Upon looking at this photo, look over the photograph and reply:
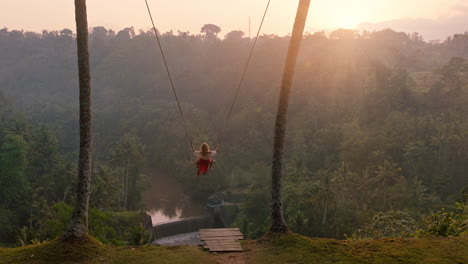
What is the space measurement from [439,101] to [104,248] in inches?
2174

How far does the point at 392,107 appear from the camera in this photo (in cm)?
5597

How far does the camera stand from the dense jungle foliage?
36.7 meters

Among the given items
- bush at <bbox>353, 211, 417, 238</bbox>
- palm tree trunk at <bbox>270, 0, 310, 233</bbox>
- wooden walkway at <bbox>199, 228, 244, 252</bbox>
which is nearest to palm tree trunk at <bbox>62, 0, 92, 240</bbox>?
wooden walkway at <bbox>199, 228, 244, 252</bbox>

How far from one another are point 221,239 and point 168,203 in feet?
150

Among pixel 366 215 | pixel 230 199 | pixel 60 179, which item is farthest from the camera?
pixel 230 199

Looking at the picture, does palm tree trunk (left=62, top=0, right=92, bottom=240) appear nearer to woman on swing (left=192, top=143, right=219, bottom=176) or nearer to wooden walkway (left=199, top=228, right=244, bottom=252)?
wooden walkway (left=199, top=228, right=244, bottom=252)

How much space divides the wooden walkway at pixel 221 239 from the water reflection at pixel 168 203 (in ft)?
125

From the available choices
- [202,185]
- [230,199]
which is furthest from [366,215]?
[202,185]

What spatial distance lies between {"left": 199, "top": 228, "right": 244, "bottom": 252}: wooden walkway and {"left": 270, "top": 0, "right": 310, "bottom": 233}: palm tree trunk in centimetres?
95

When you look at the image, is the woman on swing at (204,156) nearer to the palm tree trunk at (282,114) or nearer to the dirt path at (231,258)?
the palm tree trunk at (282,114)

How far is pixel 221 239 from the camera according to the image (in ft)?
33.2

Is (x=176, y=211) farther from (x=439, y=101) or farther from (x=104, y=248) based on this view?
(x=104, y=248)

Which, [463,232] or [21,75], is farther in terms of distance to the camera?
[21,75]

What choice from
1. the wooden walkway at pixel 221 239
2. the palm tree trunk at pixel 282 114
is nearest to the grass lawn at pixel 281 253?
the wooden walkway at pixel 221 239
